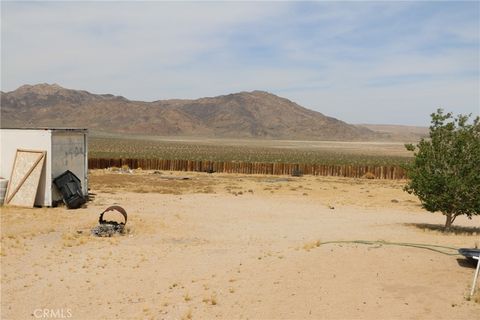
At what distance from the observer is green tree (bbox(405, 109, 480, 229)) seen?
56.7ft

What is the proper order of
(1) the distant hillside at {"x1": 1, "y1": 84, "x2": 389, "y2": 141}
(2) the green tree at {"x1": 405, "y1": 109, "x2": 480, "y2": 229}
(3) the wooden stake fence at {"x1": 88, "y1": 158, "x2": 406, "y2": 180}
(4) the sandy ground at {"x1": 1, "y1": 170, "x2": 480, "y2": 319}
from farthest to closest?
(1) the distant hillside at {"x1": 1, "y1": 84, "x2": 389, "y2": 141} < (3) the wooden stake fence at {"x1": 88, "y1": 158, "x2": 406, "y2": 180} < (2) the green tree at {"x1": 405, "y1": 109, "x2": 480, "y2": 229} < (4) the sandy ground at {"x1": 1, "y1": 170, "x2": 480, "y2": 319}

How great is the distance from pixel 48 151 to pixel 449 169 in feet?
54.0

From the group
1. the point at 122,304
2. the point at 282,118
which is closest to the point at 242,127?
the point at 282,118

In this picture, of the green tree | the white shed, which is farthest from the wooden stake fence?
the green tree

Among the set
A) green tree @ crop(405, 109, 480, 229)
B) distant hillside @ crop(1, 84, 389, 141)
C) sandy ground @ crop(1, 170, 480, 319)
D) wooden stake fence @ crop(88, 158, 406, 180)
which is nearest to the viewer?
sandy ground @ crop(1, 170, 480, 319)

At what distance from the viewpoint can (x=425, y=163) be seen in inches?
720

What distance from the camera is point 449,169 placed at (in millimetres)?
17812

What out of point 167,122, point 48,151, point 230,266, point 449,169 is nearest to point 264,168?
point 48,151

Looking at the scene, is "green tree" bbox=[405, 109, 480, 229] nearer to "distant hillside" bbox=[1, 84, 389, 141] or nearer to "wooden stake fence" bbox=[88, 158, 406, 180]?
"wooden stake fence" bbox=[88, 158, 406, 180]

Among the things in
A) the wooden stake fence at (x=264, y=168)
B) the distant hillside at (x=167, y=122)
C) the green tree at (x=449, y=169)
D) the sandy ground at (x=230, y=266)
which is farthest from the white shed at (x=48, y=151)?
the distant hillside at (x=167, y=122)

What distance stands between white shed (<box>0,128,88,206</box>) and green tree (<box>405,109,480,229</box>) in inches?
589

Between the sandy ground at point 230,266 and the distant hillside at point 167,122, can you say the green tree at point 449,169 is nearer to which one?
the sandy ground at point 230,266

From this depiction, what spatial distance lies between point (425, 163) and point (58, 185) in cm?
1523

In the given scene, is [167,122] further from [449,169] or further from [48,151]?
[449,169]
